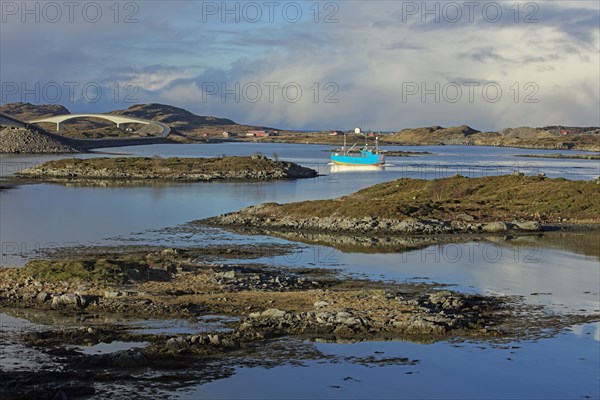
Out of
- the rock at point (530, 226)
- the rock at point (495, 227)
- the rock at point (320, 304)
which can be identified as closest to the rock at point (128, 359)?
the rock at point (320, 304)

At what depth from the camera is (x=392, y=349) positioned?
59.9 feet

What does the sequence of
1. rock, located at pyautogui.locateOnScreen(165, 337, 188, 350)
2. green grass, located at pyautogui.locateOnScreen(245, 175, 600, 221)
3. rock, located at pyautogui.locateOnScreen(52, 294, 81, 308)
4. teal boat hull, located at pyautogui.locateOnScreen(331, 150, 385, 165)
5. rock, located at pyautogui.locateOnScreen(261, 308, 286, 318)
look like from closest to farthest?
rock, located at pyautogui.locateOnScreen(165, 337, 188, 350) → rock, located at pyautogui.locateOnScreen(261, 308, 286, 318) → rock, located at pyautogui.locateOnScreen(52, 294, 81, 308) → green grass, located at pyautogui.locateOnScreen(245, 175, 600, 221) → teal boat hull, located at pyautogui.locateOnScreen(331, 150, 385, 165)

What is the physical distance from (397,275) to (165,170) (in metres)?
63.8

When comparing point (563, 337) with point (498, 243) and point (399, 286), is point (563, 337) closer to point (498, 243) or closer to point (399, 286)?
point (399, 286)

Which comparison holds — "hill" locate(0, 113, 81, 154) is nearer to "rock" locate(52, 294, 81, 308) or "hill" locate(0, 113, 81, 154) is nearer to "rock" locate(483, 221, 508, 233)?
"rock" locate(483, 221, 508, 233)

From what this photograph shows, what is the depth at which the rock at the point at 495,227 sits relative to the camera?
40844 millimetres

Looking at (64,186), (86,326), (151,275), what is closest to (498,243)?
(151,275)

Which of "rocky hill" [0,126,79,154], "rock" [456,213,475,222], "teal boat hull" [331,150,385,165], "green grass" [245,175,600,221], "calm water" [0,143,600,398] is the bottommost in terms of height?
"calm water" [0,143,600,398]

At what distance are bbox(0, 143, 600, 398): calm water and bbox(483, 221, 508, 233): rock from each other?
2.93 meters

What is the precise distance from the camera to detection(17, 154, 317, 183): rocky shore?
8506 centimetres

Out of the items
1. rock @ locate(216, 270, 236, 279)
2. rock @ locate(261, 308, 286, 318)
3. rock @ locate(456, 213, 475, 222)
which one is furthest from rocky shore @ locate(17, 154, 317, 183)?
rock @ locate(261, 308, 286, 318)

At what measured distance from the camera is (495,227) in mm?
41000

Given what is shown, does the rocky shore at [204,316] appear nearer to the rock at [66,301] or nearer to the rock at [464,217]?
the rock at [66,301]

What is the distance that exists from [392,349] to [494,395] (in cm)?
317
